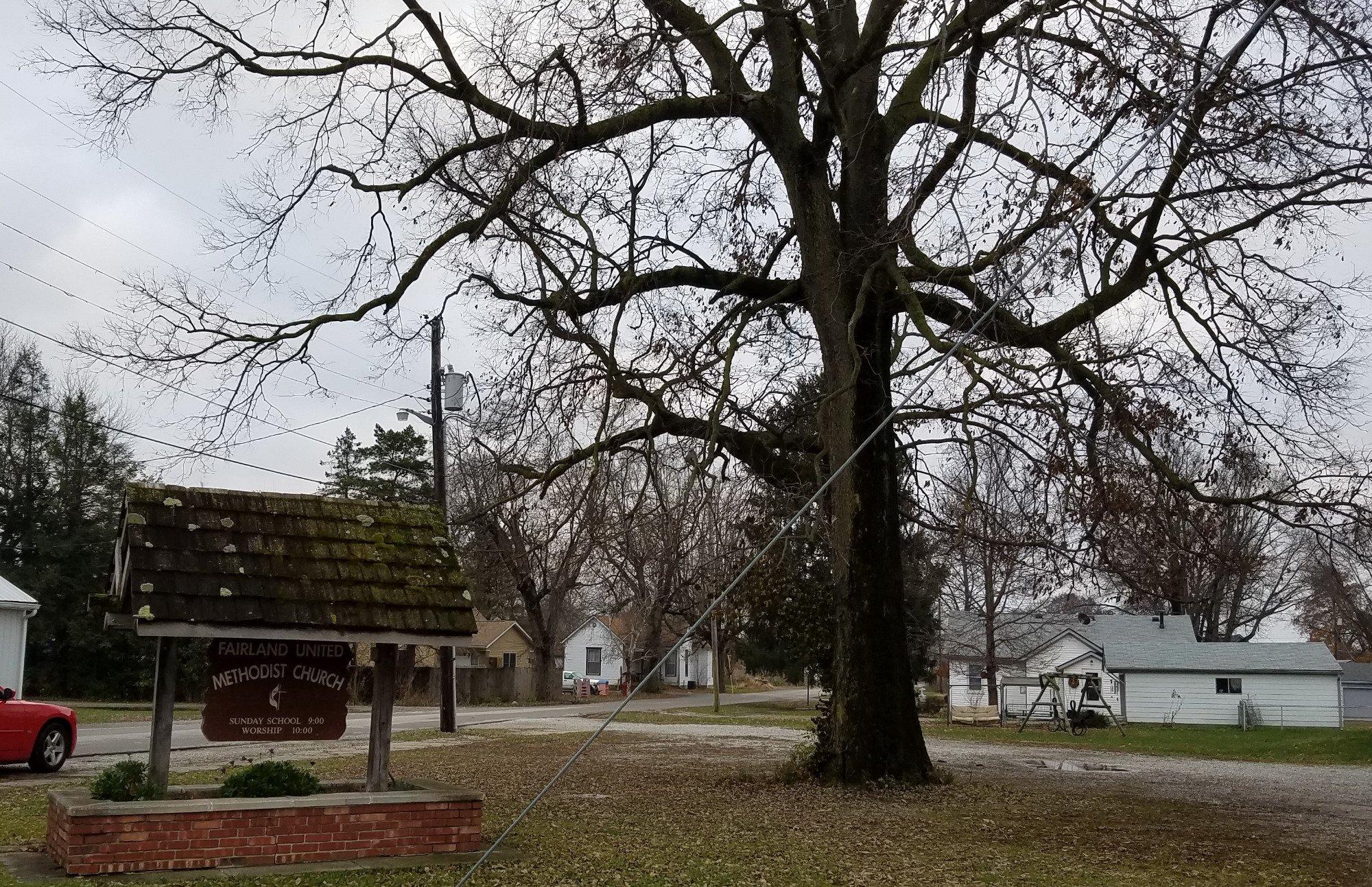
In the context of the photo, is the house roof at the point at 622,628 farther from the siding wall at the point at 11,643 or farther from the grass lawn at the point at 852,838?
the grass lawn at the point at 852,838

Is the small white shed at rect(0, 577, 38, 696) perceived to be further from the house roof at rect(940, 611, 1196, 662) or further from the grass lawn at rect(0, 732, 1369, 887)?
the house roof at rect(940, 611, 1196, 662)

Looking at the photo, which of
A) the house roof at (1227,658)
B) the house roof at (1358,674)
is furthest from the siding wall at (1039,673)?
the house roof at (1358,674)

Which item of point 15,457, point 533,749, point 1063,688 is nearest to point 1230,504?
point 533,749

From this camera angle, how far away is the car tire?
17.8 meters

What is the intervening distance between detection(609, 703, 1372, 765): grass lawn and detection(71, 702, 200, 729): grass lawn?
1358 cm

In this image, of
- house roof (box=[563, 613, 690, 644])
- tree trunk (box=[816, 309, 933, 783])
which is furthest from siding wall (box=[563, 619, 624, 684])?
tree trunk (box=[816, 309, 933, 783])

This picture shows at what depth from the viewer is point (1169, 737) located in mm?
37812

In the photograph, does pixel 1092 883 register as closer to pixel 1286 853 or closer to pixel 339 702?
pixel 1286 853

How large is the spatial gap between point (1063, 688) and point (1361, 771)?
89.4ft

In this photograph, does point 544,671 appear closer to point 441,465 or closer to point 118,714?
point 118,714

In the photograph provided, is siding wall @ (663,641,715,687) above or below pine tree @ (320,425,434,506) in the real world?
below

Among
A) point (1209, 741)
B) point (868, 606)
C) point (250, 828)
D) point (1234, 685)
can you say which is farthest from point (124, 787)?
point (1234, 685)

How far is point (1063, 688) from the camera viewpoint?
51.8 m

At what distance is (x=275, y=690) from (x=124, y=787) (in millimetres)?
1400
